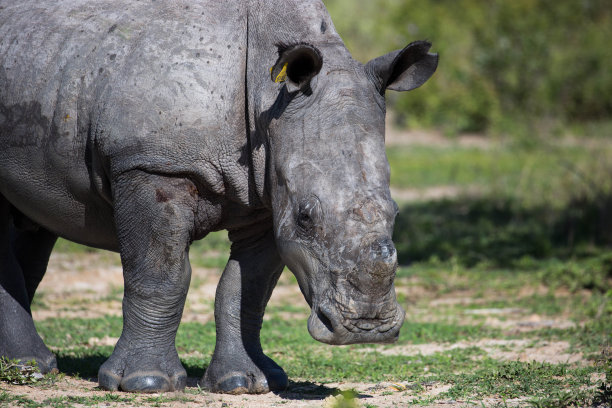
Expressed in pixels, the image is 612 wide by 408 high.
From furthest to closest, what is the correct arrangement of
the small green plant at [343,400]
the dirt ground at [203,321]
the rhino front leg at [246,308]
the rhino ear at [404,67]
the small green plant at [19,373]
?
the rhino front leg at [246,308] → the small green plant at [19,373] → the dirt ground at [203,321] → the rhino ear at [404,67] → the small green plant at [343,400]

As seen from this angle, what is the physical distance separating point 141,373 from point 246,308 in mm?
752

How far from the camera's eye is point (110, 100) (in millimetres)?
4777

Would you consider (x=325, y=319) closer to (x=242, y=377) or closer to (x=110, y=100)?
(x=242, y=377)

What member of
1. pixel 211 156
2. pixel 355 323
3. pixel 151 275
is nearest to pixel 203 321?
pixel 151 275

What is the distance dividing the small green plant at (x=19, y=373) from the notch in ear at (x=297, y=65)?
2133 mm

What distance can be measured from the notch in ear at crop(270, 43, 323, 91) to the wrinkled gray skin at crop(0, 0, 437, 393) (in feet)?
0.03

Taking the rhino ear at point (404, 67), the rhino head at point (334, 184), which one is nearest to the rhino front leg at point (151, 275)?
the rhino head at point (334, 184)

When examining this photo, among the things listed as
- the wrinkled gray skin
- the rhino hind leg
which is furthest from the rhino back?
the rhino hind leg

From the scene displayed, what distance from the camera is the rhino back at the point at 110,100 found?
15.4ft

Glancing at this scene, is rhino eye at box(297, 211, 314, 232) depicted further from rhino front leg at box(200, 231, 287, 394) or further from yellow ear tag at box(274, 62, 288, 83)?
rhino front leg at box(200, 231, 287, 394)

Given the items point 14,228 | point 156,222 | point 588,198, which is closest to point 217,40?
point 156,222

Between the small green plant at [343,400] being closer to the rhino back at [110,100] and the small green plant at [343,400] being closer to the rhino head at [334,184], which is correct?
the rhino head at [334,184]

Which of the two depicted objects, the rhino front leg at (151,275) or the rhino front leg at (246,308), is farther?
the rhino front leg at (246,308)

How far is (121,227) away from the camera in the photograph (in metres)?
4.87
